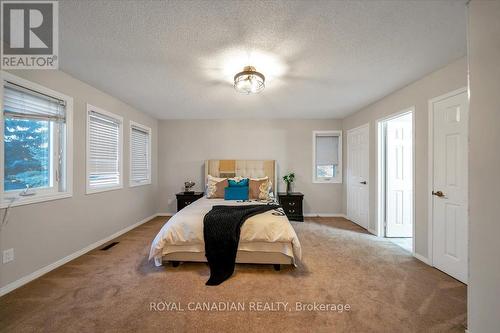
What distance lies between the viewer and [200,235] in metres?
2.33

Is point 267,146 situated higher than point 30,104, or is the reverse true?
point 30,104

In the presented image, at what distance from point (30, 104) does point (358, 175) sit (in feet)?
16.9

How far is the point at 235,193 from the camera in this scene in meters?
3.76

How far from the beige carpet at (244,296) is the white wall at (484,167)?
0.44 m

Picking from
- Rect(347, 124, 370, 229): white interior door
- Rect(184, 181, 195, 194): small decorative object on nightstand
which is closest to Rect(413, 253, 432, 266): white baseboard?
Rect(347, 124, 370, 229): white interior door

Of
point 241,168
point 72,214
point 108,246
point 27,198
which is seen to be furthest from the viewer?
point 241,168

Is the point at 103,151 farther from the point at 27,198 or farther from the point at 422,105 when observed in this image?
the point at 422,105

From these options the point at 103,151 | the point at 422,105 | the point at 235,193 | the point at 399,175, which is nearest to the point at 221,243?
the point at 235,193

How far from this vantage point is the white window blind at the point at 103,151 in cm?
296

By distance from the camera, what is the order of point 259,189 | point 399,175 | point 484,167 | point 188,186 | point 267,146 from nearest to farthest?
point 484,167
point 399,175
point 259,189
point 188,186
point 267,146

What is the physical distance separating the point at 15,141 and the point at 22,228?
2.96ft

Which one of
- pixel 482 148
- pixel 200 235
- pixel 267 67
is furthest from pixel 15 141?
pixel 482 148

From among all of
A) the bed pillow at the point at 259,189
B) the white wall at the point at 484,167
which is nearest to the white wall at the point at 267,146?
the bed pillow at the point at 259,189

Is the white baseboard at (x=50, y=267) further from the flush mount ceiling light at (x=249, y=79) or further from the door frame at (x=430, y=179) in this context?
the door frame at (x=430, y=179)
